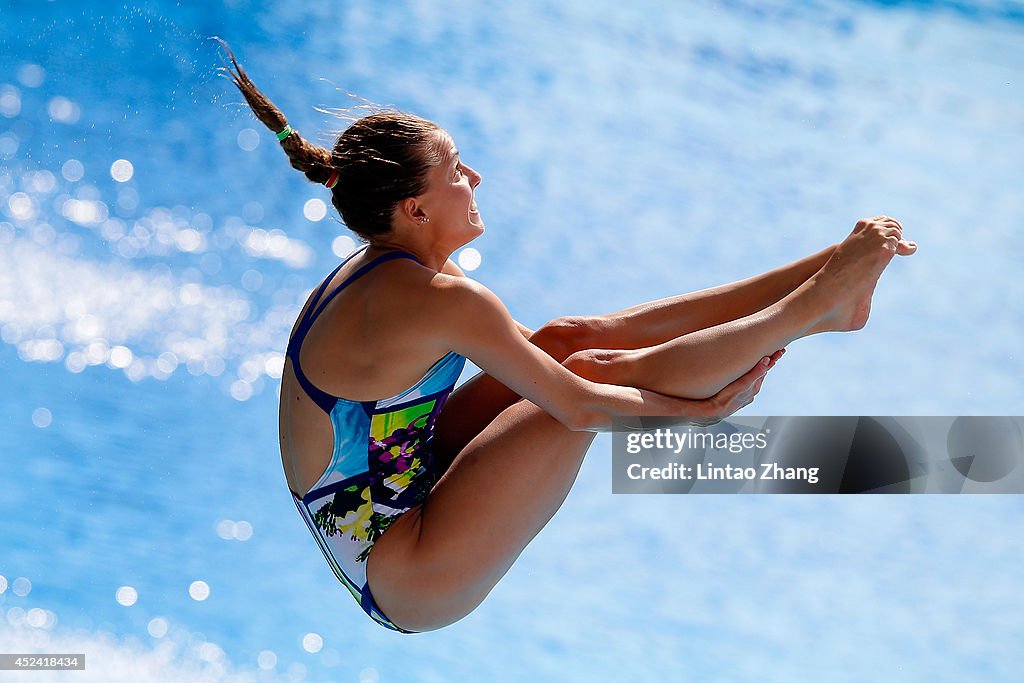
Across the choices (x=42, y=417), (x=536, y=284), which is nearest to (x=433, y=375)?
(x=536, y=284)

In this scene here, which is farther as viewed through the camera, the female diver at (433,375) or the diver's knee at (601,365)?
the diver's knee at (601,365)

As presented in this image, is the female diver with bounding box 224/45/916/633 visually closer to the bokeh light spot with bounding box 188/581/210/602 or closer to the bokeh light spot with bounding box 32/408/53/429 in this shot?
the bokeh light spot with bounding box 188/581/210/602

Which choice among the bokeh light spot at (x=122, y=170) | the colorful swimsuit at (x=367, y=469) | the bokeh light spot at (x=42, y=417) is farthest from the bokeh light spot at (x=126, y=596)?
the bokeh light spot at (x=122, y=170)

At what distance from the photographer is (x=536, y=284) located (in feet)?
18.9

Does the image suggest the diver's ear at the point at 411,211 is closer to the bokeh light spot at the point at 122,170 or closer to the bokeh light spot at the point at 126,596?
the bokeh light spot at the point at 126,596

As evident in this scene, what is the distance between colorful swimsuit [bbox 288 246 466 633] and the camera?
265 cm

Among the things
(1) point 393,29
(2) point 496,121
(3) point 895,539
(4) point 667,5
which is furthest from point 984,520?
(1) point 393,29

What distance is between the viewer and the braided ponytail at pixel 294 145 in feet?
8.45

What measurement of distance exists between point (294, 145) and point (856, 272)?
54.0 inches

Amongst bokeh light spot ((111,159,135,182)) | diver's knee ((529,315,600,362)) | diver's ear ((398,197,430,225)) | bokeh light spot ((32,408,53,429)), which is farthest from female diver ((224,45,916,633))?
bokeh light spot ((111,159,135,182))

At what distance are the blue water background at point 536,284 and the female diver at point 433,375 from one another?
197cm

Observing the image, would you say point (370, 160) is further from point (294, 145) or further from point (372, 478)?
point (372, 478)

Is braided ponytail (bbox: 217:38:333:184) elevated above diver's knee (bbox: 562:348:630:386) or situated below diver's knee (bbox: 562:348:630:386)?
above

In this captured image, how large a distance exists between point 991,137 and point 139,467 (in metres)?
5.06
